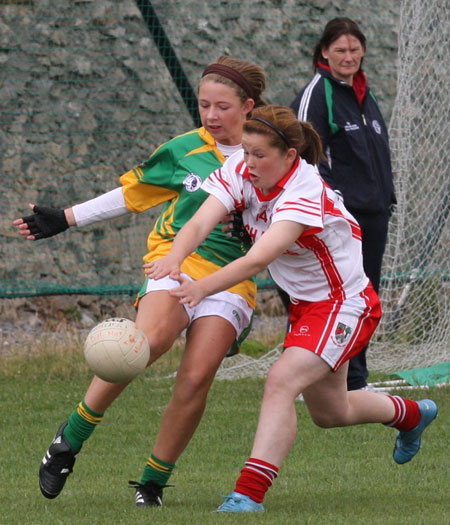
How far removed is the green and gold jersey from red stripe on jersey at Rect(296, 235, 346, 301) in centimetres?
49

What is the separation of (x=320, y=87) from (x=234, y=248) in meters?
1.94

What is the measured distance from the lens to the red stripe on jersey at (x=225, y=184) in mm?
5047

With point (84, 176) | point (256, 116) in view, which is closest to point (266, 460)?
point (256, 116)

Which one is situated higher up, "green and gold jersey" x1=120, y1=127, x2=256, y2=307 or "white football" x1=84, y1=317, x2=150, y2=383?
"green and gold jersey" x1=120, y1=127, x2=256, y2=307

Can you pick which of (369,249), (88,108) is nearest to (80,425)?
(369,249)

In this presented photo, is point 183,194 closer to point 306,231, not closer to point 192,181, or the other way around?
point 192,181

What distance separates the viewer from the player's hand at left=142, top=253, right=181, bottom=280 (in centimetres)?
476

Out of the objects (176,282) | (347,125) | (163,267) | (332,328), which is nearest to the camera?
(163,267)

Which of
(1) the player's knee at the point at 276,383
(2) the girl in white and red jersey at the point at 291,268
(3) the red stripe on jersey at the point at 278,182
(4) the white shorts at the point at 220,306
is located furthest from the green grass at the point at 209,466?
(3) the red stripe on jersey at the point at 278,182

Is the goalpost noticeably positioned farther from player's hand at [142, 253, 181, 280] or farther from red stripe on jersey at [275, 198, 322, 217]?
player's hand at [142, 253, 181, 280]

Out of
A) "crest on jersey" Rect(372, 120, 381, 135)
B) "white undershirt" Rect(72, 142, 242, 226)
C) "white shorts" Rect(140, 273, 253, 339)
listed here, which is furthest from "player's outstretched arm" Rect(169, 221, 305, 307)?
"crest on jersey" Rect(372, 120, 381, 135)

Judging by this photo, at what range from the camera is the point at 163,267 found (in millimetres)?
4770

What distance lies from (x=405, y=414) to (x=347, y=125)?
2084mm

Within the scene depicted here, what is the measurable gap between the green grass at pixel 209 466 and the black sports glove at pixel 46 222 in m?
1.16
